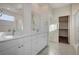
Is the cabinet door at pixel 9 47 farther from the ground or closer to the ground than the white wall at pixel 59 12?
closer to the ground

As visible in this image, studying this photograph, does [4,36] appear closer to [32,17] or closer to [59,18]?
[32,17]

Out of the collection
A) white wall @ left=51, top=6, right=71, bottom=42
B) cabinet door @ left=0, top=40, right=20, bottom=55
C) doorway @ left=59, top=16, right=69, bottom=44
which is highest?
white wall @ left=51, top=6, right=71, bottom=42

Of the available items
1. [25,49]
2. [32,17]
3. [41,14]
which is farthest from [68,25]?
[25,49]

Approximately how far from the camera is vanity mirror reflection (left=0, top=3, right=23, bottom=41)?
205 centimetres

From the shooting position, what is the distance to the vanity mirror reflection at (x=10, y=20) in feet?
6.73

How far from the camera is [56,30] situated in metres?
2.21

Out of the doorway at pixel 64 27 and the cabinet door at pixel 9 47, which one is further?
the doorway at pixel 64 27

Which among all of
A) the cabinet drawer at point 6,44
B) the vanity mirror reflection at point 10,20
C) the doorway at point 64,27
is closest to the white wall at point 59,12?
the doorway at point 64,27

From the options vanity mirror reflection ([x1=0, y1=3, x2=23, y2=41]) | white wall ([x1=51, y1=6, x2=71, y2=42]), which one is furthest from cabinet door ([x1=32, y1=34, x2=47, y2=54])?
vanity mirror reflection ([x1=0, y1=3, x2=23, y2=41])

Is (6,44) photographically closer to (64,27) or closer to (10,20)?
(10,20)

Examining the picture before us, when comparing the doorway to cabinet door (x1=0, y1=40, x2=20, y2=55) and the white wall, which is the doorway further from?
cabinet door (x1=0, y1=40, x2=20, y2=55)

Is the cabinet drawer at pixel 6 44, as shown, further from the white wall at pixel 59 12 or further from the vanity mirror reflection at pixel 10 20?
the white wall at pixel 59 12

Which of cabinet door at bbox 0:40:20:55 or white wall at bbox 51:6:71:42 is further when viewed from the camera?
white wall at bbox 51:6:71:42

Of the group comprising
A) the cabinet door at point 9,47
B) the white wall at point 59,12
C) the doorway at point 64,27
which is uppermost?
the white wall at point 59,12
